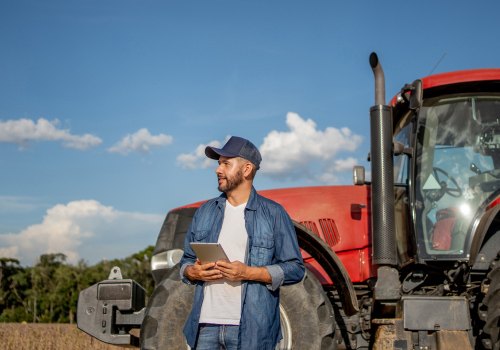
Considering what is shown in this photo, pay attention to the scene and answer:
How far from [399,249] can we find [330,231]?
596mm

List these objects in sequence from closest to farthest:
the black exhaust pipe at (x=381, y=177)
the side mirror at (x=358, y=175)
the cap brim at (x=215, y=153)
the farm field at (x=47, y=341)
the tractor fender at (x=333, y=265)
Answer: the cap brim at (x=215, y=153)
the tractor fender at (x=333, y=265)
the black exhaust pipe at (x=381, y=177)
the side mirror at (x=358, y=175)
the farm field at (x=47, y=341)

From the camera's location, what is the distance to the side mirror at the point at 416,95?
4250 millimetres

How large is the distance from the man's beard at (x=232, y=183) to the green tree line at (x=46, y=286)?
10413 mm

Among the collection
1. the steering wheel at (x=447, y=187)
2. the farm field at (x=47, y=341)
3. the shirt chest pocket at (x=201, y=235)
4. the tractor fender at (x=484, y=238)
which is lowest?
the farm field at (x=47, y=341)

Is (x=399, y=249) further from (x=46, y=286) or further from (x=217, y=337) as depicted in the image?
(x=46, y=286)

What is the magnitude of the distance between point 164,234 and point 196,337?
257 centimetres

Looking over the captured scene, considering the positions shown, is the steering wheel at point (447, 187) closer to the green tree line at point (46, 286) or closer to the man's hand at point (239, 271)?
the man's hand at point (239, 271)

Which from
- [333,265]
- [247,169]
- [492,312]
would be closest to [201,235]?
[247,169]

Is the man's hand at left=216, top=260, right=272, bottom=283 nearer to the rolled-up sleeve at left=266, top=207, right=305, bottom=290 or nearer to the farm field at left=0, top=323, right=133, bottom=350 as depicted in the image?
the rolled-up sleeve at left=266, top=207, right=305, bottom=290

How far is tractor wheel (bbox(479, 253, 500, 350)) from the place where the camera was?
13.1ft

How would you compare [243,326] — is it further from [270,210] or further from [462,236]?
[462,236]

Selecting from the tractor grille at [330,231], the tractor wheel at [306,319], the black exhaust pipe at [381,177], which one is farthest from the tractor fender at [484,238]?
the tractor wheel at [306,319]

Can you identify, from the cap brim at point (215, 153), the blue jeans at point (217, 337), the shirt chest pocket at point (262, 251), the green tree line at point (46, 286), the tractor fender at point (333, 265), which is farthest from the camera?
the green tree line at point (46, 286)

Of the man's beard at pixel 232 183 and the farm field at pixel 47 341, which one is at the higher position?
the man's beard at pixel 232 183
